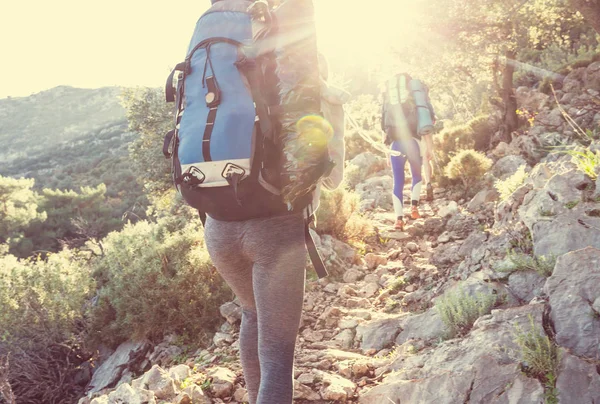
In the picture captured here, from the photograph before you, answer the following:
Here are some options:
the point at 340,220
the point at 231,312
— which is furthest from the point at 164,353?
the point at 340,220

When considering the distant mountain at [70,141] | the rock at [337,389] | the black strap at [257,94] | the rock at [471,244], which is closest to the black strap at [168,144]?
the black strap at [257,94]

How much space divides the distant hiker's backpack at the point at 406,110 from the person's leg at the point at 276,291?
486cm

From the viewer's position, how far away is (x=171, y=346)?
15.9 ft

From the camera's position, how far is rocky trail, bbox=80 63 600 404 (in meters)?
2.08

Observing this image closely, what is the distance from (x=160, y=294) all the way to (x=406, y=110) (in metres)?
3.93

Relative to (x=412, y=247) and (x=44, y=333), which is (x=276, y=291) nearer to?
(x=412, y=247)

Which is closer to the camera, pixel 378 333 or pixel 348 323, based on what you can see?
pixel 378 333

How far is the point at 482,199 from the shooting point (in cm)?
670

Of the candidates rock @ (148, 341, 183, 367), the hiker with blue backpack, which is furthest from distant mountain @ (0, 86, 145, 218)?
the hiker with blue backpack

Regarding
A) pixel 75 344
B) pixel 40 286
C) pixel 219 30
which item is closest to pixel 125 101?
pixel 40 286

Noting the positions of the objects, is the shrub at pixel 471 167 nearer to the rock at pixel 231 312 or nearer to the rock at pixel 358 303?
the rock at pixel 358 303

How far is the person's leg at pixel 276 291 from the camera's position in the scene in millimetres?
1516

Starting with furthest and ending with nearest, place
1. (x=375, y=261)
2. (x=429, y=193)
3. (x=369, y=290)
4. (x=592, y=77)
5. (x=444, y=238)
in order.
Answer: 1. (x=592, y=77)
2. (x=429, y=193)
3. (x=444, y=238)
4. (x=375, y=261)
5. (x=369, y=290)

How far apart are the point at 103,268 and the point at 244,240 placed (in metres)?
6.62
